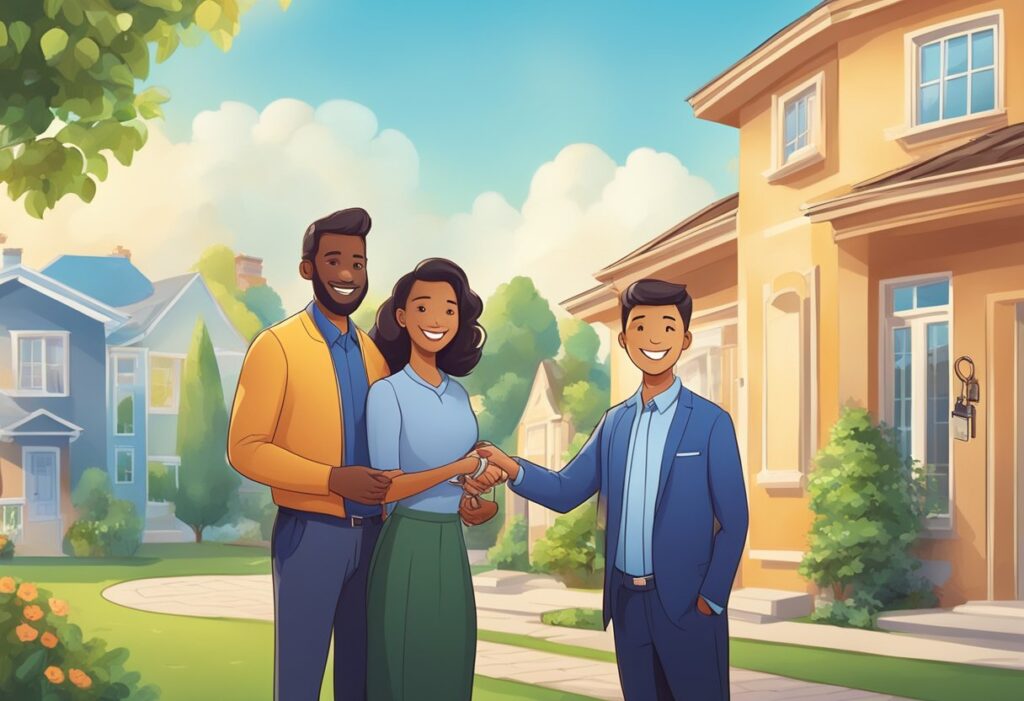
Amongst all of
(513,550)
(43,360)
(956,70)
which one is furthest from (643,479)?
(43,360)

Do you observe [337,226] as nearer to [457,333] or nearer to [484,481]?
[457,333]

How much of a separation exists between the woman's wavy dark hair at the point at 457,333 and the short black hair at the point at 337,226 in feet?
0.84

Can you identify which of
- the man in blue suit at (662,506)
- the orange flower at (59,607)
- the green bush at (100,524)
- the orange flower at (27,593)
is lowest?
the green bush at (100,524)

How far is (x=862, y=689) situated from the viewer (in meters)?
7.34

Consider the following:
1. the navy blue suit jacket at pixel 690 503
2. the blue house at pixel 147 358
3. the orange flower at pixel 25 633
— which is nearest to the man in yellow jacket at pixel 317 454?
the navy blue suit jacket at pixel 690 503

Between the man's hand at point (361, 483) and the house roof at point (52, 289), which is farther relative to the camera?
the house roof at point (52, 289)

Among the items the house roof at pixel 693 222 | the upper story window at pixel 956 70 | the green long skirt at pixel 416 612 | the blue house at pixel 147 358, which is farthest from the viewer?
the blue house at pixel 147 358

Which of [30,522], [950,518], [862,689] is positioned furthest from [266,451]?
[30,522]

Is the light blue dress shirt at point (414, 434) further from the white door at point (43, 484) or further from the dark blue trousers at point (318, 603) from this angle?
the white door at point (43, 484)

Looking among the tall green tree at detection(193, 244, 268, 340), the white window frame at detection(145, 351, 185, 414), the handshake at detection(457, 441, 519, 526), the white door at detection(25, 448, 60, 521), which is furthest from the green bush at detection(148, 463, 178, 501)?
the handshake at detection(457, 441, 519, 526)

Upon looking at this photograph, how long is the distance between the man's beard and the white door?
18.8m

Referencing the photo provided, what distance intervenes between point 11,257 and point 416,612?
21.4 m

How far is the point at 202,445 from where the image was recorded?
23859 mm

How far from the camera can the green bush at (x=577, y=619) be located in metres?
10.9
